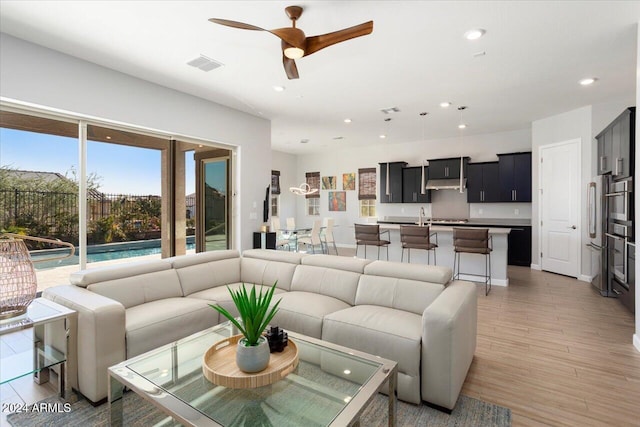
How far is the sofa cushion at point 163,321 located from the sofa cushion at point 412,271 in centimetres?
155

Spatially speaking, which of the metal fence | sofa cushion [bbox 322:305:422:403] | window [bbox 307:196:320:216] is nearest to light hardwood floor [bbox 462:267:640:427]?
sofa cushion [bbox 322:305:422:403]

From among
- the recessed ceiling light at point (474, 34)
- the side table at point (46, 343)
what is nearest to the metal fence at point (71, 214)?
the side table at point (46, 343)

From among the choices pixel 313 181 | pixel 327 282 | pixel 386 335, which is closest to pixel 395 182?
pixel 313 181

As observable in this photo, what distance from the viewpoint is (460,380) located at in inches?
87.9

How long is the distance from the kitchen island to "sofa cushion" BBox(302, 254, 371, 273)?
8.61 feet

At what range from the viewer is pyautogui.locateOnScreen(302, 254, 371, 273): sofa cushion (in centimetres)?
322

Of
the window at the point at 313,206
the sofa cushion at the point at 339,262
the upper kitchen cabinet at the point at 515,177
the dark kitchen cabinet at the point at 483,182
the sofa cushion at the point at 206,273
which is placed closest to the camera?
the sofa cushion at the point at 339,262

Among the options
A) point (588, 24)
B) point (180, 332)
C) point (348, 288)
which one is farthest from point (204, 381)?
point (588, 24)

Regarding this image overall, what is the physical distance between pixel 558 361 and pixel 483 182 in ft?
17.9

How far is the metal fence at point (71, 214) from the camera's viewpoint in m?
3.47

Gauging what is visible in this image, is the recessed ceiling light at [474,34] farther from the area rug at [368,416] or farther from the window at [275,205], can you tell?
the window at [275,205]

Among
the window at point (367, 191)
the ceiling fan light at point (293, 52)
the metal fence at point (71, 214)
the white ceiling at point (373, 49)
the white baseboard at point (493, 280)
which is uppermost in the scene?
the white ceiling at point (373, 49)

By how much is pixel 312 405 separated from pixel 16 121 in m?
4.19

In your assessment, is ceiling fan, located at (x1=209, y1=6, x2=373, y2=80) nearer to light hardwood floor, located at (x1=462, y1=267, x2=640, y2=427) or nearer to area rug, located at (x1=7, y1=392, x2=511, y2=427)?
area rug, located at (x1=7, y1=392, x2=511, y2=427)
